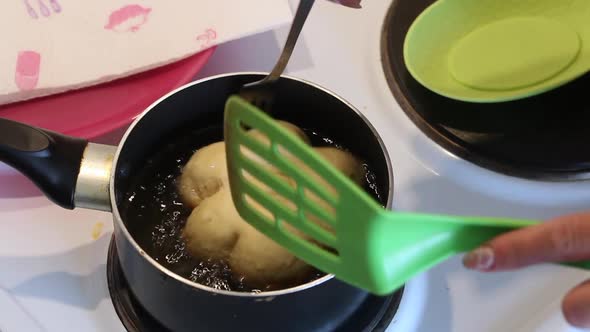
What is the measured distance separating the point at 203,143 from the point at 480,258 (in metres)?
0.24

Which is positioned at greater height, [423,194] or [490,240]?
[490,240]

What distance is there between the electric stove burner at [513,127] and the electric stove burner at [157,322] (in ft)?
0.43

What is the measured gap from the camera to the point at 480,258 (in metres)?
0.27

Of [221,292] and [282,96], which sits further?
[282,96]

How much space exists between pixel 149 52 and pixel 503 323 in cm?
34

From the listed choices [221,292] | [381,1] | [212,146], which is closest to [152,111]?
[212,146]

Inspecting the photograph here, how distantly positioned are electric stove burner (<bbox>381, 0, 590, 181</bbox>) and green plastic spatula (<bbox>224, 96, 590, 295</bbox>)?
7.5 inches

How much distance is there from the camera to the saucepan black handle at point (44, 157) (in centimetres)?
38

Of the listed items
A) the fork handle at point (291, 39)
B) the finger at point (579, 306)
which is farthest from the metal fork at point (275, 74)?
the finger at point (579, 306)

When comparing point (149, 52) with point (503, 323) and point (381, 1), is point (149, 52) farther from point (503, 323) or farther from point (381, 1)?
point (503, 323)

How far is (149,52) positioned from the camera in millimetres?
518

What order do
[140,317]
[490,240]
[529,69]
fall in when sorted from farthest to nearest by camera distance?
1. [529,69]
2. [140,317]
3. [490,240]

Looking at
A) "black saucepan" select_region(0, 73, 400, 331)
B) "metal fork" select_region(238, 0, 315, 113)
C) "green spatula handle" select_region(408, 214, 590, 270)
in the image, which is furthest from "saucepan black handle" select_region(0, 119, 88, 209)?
"green spatula handle" select_region(408, 214, 590, 270)

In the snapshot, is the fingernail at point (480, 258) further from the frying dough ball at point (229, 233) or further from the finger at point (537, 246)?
the frying dough ball at point (229, 233)
